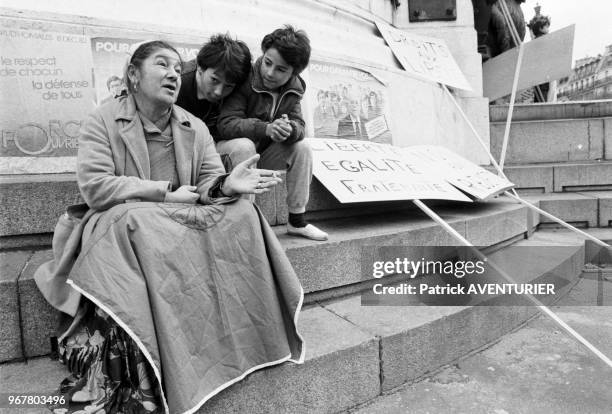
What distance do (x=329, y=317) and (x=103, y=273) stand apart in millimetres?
1170

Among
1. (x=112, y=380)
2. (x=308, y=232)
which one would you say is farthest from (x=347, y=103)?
(x=112, y=380)

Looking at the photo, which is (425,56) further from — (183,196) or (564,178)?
(183,196)

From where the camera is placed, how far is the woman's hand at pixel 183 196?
171 cm

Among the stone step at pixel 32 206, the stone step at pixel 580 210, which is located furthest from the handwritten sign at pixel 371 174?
the stone step at pixel 580 210

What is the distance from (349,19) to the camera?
4.84m

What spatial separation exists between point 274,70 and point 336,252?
1080 mm

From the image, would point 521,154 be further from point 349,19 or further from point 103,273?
point 103,273

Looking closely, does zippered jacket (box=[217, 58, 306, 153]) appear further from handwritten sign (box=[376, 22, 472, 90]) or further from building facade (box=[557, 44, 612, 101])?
building facade (box=[557, 44, 612, 101])

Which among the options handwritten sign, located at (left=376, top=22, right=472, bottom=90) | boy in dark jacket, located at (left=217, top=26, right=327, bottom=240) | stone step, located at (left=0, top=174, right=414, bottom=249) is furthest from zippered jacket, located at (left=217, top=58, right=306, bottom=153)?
handwritten sign, located at (left=376, top=22, right=472, bottom=90)

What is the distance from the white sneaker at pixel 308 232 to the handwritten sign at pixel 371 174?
34 cm

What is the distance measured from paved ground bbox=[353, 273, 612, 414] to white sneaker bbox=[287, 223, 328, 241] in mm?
892

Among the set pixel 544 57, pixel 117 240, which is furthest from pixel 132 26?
pixel 544 57

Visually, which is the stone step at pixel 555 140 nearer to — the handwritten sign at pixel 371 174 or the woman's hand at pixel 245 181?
the handwritten sign at pixel 371 174

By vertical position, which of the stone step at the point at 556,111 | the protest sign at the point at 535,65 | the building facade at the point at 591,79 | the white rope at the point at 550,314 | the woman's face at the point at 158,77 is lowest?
the white rope at the point at 550,314
